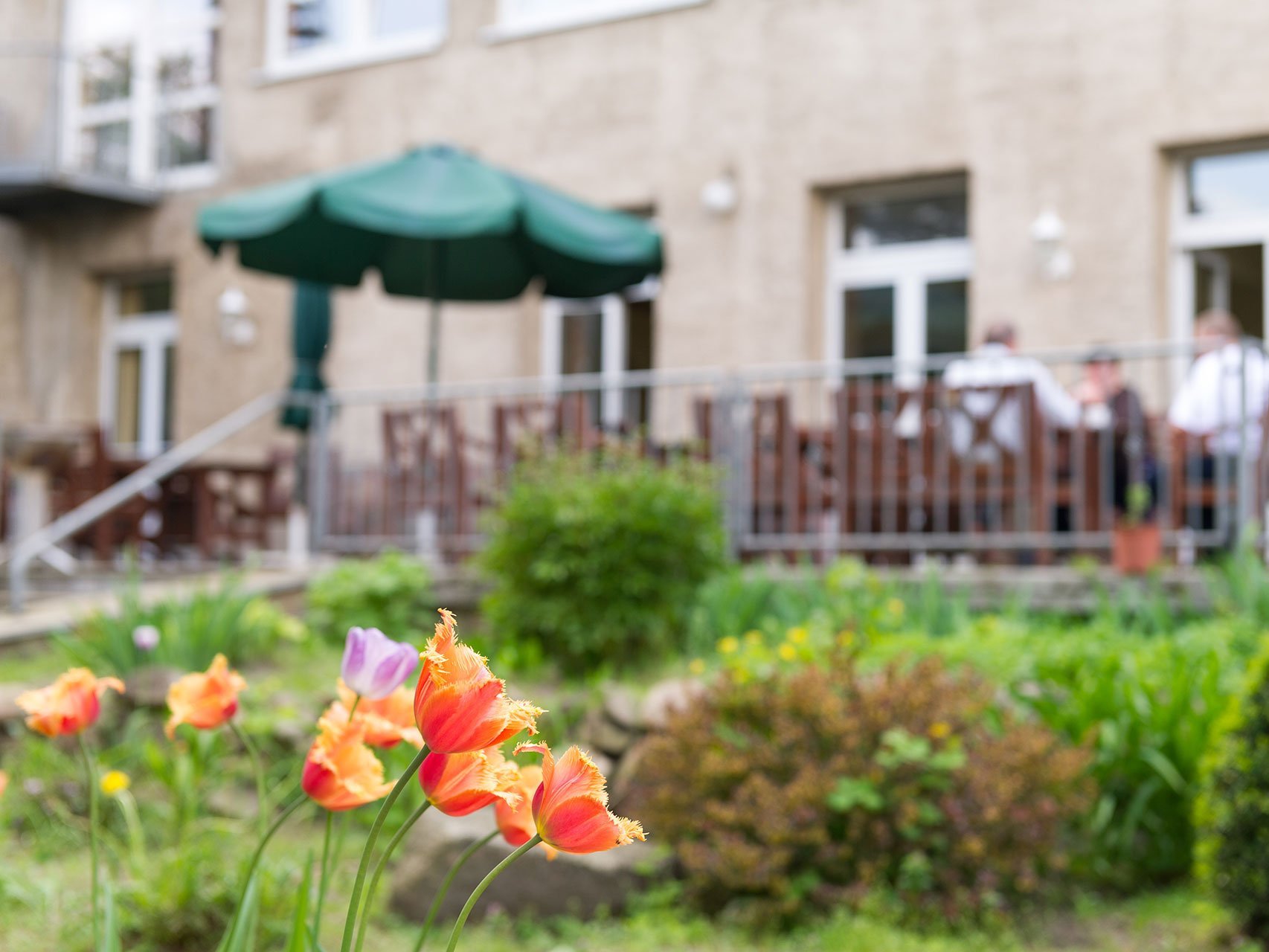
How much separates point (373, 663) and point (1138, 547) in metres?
5.78

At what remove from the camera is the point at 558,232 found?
8062mm

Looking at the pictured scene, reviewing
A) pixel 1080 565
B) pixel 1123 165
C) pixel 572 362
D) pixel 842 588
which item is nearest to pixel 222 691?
pixel 842 588

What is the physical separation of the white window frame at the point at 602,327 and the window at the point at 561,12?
2204 mm

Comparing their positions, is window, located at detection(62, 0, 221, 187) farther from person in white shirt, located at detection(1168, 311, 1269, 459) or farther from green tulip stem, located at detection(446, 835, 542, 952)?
green tulip stem, located at detection(446, 835, 542, 952)

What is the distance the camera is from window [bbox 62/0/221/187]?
582 inches

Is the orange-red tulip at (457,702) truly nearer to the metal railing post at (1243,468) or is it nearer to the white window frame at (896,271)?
the metal railing post at (1243,468)

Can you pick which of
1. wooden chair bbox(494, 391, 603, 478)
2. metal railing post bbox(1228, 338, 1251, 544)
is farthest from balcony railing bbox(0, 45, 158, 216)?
metal railing post bbox(1228, 338, 1251, 544)

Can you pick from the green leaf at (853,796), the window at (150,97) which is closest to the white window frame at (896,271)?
the green leaf at (853,796)

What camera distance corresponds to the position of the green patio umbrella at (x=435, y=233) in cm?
766

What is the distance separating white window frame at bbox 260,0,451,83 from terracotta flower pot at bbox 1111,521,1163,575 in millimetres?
8459

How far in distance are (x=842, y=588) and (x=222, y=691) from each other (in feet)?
17.4

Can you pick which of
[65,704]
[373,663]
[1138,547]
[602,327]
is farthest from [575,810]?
[602,327]

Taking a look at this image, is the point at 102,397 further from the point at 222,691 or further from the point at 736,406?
the point at 222,691

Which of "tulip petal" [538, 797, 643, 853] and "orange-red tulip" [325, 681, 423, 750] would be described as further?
"orange-red tulip" [325, 681, 423, 750]
